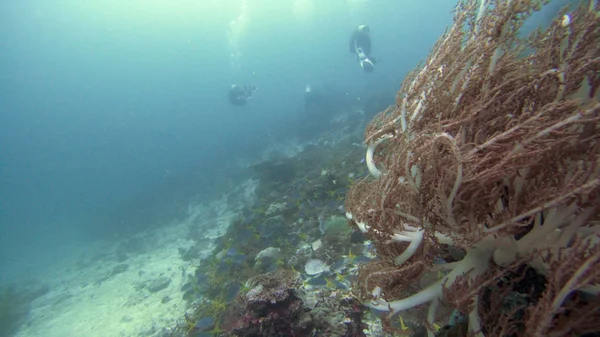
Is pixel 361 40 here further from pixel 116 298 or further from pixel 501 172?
pixel 116 298

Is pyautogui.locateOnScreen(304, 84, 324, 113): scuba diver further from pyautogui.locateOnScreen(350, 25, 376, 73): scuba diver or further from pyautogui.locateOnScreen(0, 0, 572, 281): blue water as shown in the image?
pyautogui.locateOnScreen(350, 25, 376, 73): scuba diver

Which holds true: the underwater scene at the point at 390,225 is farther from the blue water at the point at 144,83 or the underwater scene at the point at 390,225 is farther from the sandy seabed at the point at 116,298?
the blue water at the point at 144,83

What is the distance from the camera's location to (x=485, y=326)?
79.3 inches

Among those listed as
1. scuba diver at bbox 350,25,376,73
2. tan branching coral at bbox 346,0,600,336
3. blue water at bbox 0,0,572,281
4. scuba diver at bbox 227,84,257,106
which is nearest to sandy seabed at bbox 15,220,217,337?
tan branching coral at bbox 346,0,600,336

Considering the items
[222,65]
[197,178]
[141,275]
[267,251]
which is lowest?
[267,251]

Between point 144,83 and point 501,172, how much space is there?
179689mm

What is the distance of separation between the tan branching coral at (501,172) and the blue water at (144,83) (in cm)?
3234

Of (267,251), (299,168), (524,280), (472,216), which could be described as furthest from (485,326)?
(299,168)

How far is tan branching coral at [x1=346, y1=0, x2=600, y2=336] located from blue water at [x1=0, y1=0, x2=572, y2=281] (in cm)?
3234

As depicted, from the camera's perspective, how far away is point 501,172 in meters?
1.79

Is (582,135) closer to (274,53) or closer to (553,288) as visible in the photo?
(553,288)

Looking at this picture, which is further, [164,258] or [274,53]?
[274,53]

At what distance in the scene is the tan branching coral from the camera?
5.42ft

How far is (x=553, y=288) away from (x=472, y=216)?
0.56 meters
